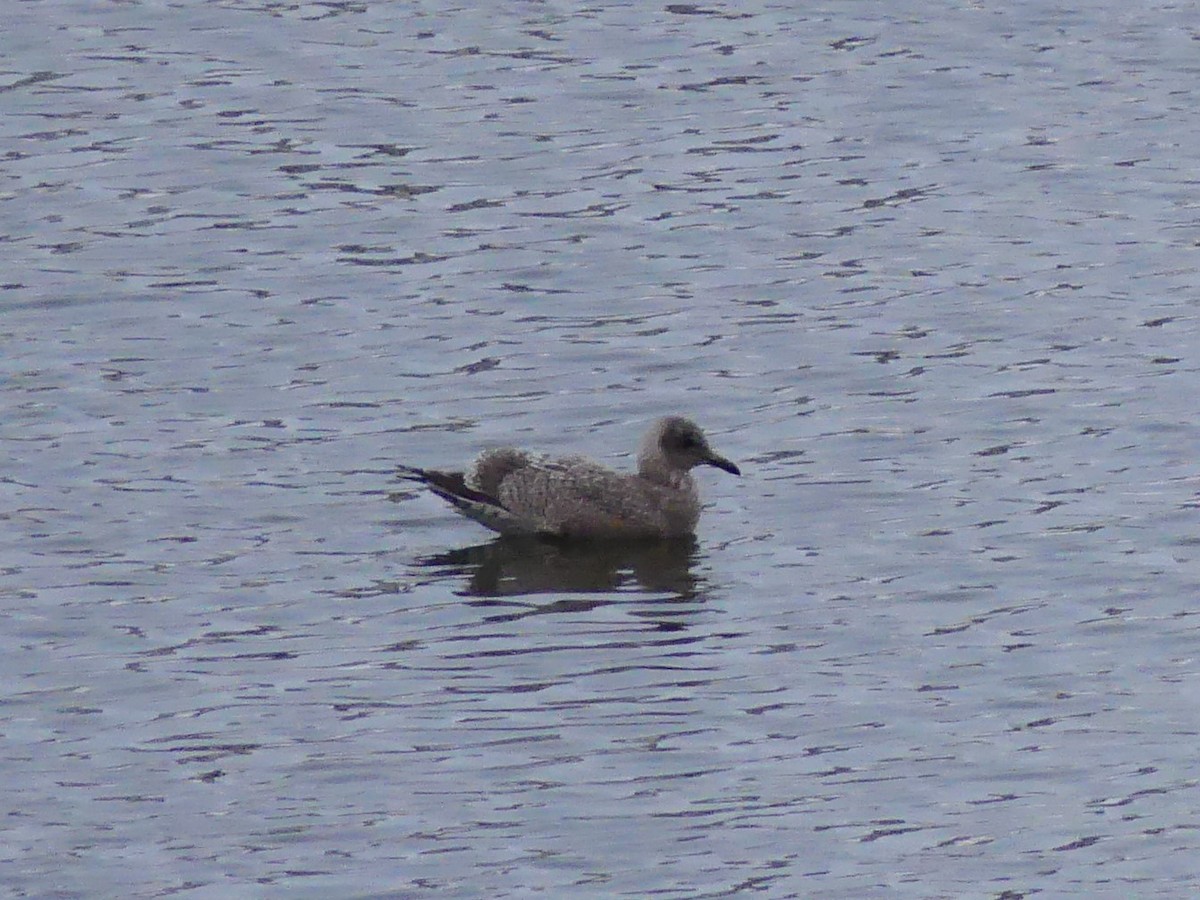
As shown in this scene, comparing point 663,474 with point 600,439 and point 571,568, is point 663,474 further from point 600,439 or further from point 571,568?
point 600,439

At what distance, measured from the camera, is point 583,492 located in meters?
14.8

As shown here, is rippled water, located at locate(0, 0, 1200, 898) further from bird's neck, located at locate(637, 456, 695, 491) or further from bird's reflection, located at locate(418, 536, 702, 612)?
bird's neck, located at locate(637, 456, 695, 491)

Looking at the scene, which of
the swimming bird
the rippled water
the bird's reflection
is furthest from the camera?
the swimming bird

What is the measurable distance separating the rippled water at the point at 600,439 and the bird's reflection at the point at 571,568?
0.05m

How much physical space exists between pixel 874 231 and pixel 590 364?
11.8 ft

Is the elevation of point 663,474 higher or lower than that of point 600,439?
higher

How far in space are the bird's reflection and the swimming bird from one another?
0.30 ft

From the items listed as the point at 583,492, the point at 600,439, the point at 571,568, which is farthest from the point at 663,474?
the point at 600,439

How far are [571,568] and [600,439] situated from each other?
67.4 inches

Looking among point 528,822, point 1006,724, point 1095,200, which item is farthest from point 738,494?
point 1095,200

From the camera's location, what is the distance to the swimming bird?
14.7 metres

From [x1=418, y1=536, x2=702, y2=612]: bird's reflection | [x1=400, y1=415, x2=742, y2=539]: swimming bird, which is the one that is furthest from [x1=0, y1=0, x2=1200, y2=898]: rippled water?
[x1=400, y1=415, x2=742, y2=539]: swimming bird

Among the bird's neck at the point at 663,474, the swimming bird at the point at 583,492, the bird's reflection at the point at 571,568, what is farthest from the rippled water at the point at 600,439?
the bird's neck at the point at 663,474

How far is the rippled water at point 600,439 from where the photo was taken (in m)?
10.8
